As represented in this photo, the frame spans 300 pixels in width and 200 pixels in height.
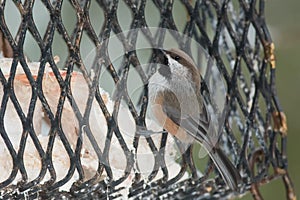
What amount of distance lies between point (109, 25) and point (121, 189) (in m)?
0.32

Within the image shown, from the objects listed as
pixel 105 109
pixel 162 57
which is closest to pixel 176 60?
pixel 162 57

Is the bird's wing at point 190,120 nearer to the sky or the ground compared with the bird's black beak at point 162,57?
nearer to the ground

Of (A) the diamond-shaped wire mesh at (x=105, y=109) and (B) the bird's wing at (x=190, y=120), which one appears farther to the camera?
(B) the bird's wing at (x=190, y=120)

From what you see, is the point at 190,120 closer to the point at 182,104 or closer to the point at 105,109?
the point at 182,104

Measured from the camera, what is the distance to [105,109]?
1575 millimetres

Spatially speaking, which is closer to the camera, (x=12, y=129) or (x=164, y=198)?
(x=12, y=129)

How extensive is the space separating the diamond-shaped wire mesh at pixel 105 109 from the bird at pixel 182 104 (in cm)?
3

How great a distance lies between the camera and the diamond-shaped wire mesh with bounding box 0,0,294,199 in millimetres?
1518

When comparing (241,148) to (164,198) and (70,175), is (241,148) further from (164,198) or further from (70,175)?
(70,175)

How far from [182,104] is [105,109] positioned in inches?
6.8

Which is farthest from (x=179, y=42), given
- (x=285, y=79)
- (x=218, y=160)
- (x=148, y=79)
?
(x=285, y=79)

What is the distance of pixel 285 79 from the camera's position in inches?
138

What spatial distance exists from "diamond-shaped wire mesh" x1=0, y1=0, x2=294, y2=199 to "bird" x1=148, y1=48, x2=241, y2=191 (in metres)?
0.03

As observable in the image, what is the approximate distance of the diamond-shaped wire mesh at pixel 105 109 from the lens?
152 cm
